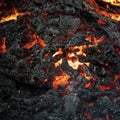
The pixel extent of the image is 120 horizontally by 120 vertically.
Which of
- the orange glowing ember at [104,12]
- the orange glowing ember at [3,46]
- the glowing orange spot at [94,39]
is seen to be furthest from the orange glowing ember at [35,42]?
the orange glowing ember at [104,12]

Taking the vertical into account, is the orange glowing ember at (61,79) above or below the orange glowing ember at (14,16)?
below

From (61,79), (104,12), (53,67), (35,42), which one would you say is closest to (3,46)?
(35,42)

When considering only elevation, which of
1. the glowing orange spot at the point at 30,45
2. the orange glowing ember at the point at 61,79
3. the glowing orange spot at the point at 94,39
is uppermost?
the glowing orange spot at the point at 94,39

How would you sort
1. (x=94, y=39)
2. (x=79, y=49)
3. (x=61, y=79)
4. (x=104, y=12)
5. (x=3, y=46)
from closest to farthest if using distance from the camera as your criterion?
(x=61, y=79) < (x=3, y=46) < (x=79, y=49) < (x=94, y=39) < (x=104, y=12)

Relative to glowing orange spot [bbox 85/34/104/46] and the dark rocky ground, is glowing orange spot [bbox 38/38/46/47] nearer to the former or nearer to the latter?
the dark rocky ground

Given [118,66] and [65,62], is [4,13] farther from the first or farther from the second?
[118,66]

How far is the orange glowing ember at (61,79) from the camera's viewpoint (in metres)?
4.85

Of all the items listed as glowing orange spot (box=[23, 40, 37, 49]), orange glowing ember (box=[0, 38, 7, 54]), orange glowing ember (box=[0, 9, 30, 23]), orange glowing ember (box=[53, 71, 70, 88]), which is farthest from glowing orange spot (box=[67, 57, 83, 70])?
orange glowing ember (box=[0, 9, 30, 23])

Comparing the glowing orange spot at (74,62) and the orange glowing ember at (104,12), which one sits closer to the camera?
the glowing orange spot at (74,62)

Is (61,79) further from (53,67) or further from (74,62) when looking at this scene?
(74,62)

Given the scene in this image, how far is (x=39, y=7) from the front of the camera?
17.7ft

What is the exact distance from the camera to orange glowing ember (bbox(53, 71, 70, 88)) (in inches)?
191

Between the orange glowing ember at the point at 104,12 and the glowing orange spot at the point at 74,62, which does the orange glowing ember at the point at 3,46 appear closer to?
the glowing orange spot at the point at 74,62

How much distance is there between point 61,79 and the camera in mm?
4906
